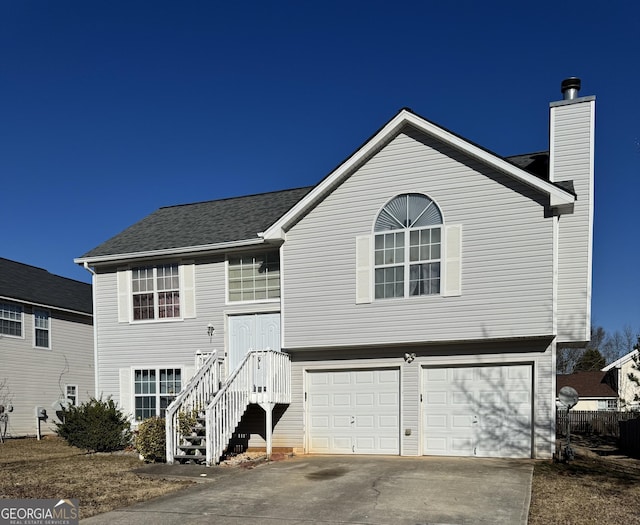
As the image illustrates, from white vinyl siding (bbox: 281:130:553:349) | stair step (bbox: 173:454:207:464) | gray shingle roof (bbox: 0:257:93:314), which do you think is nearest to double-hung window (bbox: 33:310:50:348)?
gray shingle roof (bbox: 0:257:93:314)

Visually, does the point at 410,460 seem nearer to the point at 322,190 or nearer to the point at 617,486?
the point at 617,486

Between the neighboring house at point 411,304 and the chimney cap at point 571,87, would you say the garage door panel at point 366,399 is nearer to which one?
the neighboring house at point 411,304

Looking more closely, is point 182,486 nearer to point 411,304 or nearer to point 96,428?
point 96,428

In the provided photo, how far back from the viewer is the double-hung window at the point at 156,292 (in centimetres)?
1590

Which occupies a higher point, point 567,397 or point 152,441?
point 567,397

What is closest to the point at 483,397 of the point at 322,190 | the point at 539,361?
the point at 539,361

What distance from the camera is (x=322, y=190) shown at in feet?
44.3

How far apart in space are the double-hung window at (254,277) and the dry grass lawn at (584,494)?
738 cm

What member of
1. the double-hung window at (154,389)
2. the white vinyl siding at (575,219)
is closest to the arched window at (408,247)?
the white vinyl siding at (575,219)

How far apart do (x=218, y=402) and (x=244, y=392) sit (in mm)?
1011

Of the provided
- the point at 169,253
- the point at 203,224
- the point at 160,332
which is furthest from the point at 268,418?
the point at 203,224

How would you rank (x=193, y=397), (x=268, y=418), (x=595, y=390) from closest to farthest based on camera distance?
(x=193, y=397), (x=268, y=418), (x=595, y=390)

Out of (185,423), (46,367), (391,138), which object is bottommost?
(46,367)

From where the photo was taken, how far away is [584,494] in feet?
28.3
